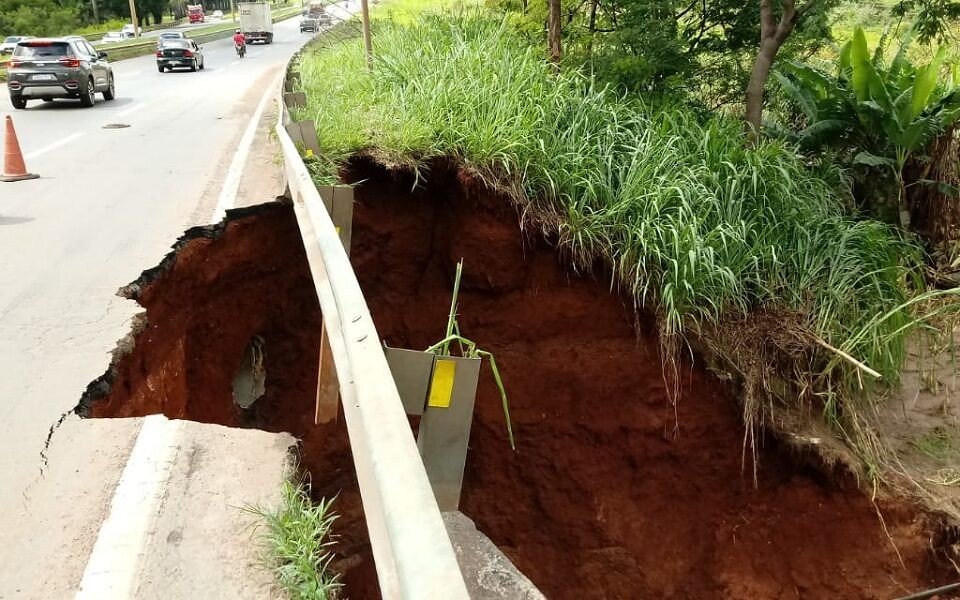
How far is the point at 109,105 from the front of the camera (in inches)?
619

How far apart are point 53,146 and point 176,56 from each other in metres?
17.7

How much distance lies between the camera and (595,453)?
18.6 feet

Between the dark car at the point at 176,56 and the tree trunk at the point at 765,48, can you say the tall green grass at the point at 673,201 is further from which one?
the dark car at the point at 176,56

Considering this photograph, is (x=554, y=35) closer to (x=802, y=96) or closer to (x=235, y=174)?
(x=802, y=96)

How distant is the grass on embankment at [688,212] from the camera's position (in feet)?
16.3

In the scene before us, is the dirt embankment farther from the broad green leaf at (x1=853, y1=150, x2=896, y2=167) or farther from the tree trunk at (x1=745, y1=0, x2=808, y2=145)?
the tree trunk at (x1=745, y1=0, x2=808, y2=145)

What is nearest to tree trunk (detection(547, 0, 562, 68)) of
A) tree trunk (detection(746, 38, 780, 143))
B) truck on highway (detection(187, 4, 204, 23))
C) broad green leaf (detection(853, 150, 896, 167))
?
tree trunk (detection(746, 38, 780, 143))

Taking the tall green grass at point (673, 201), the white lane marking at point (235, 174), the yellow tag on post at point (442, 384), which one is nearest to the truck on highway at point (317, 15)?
the white lane marking at point (235, 174)

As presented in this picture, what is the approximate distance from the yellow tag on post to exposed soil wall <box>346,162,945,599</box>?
3223 millimetres

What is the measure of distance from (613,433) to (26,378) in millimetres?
3972

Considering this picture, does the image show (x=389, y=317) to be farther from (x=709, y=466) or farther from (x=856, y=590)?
(x=856, y=590)

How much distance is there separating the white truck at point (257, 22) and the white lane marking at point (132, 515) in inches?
1911

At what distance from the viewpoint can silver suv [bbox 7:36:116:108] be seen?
1476 cm

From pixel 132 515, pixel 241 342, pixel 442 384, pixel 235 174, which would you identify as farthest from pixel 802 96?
pixel 132 515
